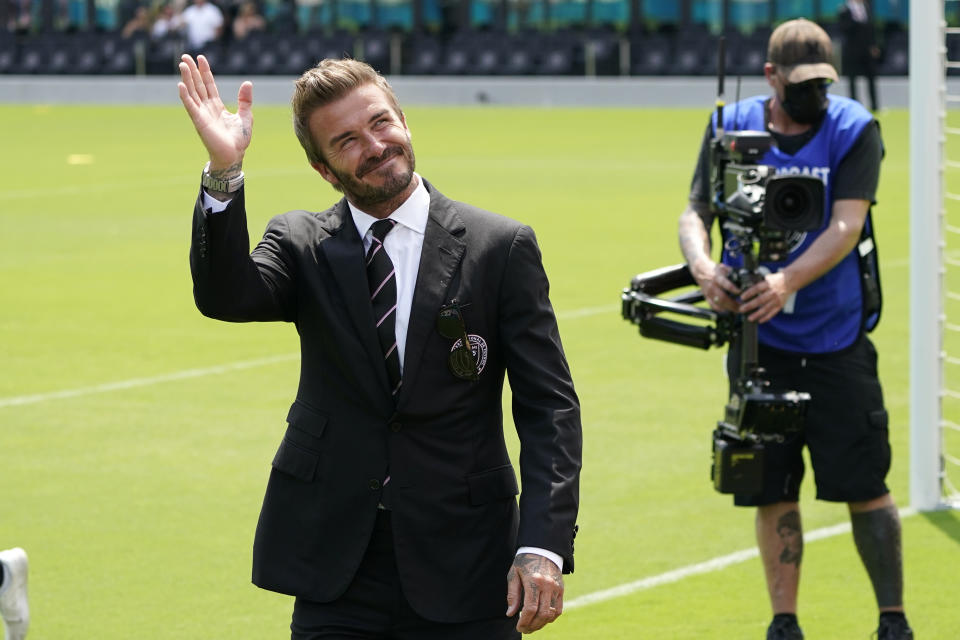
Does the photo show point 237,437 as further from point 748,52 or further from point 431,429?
point 748,52

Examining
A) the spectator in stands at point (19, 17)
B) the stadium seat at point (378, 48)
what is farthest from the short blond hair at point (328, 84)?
the spectator in stands at point (19, 17)

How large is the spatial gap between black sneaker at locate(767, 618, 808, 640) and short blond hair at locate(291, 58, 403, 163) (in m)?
2.97

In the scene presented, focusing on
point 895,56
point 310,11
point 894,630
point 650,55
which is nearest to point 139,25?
point 310,11

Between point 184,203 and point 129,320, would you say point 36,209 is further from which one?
point 129,320

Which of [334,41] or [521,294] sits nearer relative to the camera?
[521,294]

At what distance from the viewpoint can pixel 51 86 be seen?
45.2 m

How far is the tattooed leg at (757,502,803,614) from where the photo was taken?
6281mm

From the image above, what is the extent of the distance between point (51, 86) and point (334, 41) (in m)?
7.31

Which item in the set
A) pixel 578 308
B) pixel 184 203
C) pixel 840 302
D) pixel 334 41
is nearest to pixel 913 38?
pixel 840 302

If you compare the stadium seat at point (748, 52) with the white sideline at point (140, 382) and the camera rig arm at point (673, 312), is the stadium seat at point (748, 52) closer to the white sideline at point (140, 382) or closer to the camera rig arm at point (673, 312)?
the white sideline at point (140, 382)

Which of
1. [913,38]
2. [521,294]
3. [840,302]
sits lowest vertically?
[840,302]

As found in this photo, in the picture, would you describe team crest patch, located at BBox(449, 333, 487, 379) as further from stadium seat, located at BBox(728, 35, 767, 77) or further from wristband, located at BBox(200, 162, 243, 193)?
stadium seat, located at BBox(728, 35, 767, 77)

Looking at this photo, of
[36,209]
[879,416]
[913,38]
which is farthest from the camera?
[36,209]

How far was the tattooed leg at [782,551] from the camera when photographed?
6.28 meters
